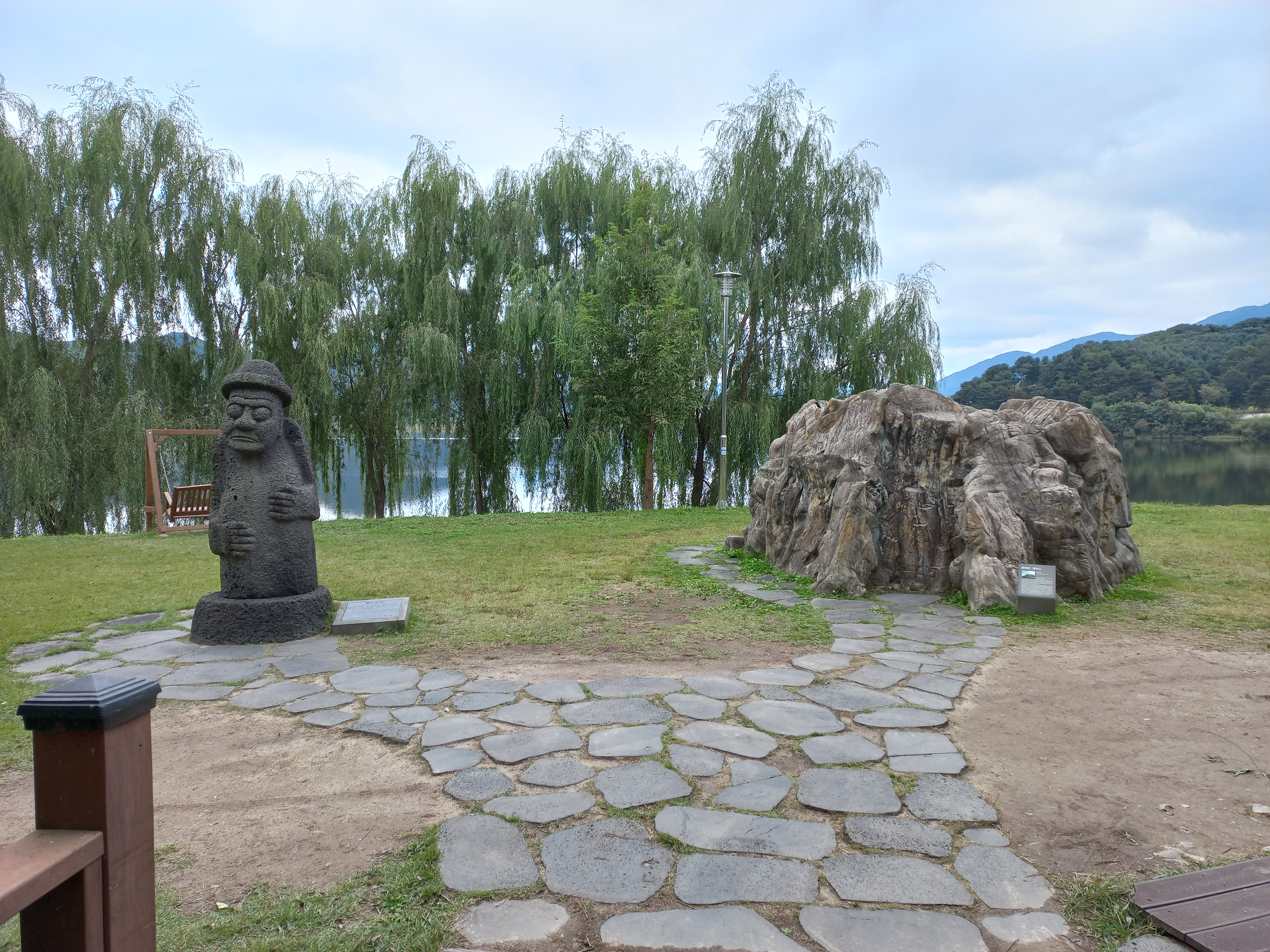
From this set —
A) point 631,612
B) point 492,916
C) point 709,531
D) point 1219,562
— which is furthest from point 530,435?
point 492,916

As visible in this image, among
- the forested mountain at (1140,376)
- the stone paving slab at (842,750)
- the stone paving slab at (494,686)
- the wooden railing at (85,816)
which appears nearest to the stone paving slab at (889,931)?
the stone paving slab at (842,750)

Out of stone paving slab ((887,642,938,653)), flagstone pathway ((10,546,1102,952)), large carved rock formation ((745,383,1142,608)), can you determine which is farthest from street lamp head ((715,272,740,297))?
flagstone pathway ((10,546,1102,952))

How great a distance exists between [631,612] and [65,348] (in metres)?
11.2

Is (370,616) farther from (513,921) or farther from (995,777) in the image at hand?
(995,777)

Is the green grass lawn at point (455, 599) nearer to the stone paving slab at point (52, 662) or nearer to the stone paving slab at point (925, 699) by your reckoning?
the stone paving slab at point (52, 662)

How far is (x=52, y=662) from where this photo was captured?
4.52 metres

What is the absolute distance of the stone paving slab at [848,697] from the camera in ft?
12.2

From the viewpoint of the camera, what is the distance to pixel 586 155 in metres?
14.8

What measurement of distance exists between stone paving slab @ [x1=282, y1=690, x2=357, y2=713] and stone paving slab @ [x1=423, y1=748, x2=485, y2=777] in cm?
84

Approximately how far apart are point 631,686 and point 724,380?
9143mm

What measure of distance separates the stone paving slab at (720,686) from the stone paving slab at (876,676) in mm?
592

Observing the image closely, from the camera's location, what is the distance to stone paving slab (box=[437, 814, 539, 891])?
224 centimetres

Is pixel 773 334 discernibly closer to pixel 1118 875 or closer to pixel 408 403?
pixel 408 403

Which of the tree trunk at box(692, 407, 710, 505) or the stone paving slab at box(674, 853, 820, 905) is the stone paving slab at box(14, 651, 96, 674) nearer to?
the stone paving slab at box(674, 853, 820, 905)
